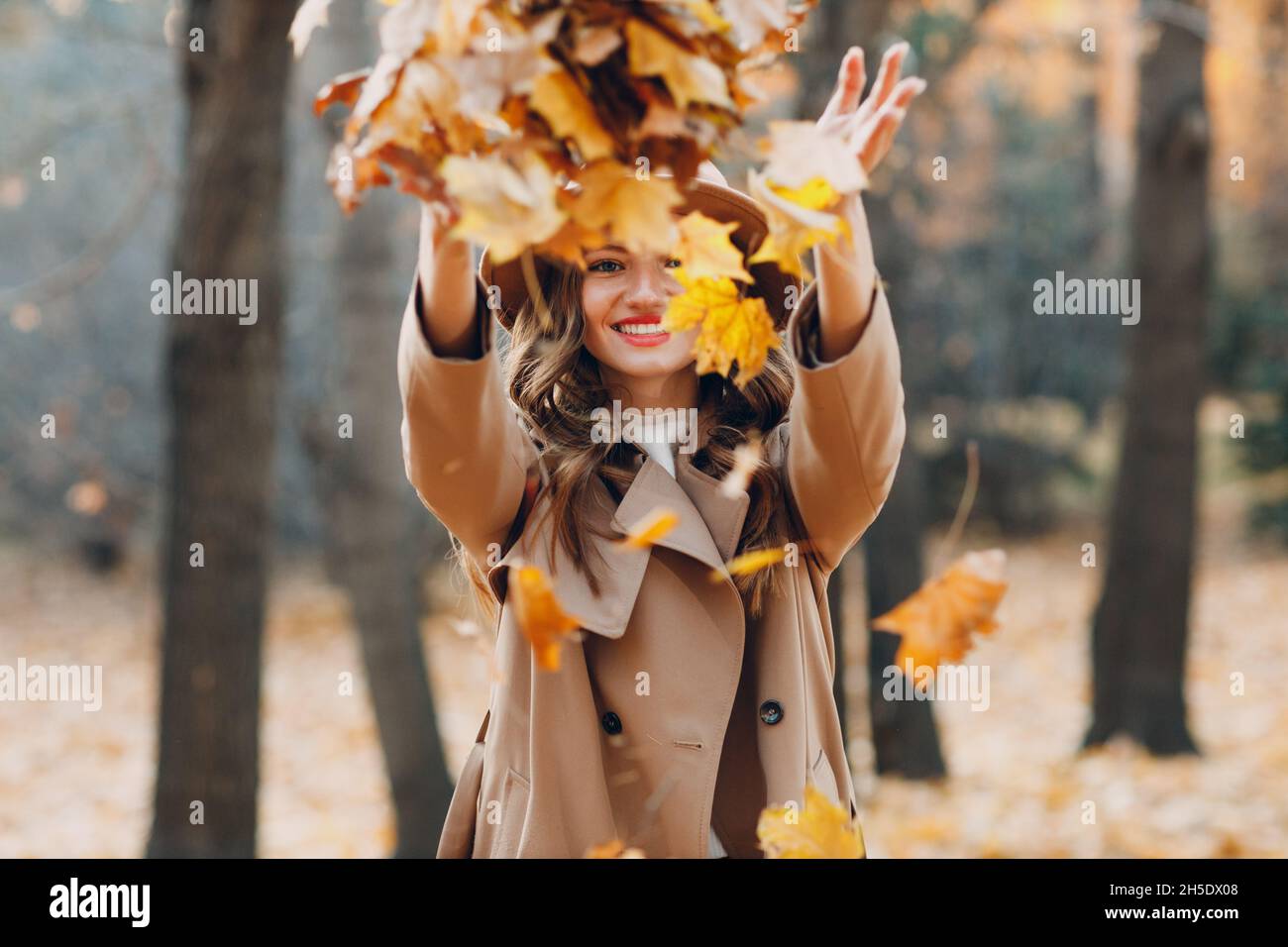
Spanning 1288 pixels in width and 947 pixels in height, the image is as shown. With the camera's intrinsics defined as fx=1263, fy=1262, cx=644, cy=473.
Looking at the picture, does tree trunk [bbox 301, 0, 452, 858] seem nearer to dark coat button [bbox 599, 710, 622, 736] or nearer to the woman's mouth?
the woman's mouth

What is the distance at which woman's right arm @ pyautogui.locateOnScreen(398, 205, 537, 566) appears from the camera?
173 cm

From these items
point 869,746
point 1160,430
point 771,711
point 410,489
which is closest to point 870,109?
point 771,711

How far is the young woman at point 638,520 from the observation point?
1844mm

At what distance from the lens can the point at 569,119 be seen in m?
1.34

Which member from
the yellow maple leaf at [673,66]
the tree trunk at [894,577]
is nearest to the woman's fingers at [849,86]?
the yellow maple leaf at [673,66]

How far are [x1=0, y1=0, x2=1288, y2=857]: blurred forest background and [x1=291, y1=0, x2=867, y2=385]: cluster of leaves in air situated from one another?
131 centimetres

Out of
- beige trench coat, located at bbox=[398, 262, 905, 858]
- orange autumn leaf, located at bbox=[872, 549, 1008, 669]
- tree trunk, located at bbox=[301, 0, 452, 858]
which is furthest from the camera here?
tree trunk, located at bbox=[301, 0, 452, 858]

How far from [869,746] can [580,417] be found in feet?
18.6

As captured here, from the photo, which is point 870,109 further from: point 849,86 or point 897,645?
point 897,645

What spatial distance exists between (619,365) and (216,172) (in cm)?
261

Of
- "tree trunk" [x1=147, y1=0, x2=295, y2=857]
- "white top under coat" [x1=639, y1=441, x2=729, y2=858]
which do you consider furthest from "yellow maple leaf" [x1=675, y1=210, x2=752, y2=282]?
"tree trunk" [x1=147, y1=0, x2=295, y2=857]

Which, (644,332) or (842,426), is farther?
(644,332)

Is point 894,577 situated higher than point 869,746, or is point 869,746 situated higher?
point 894,577
